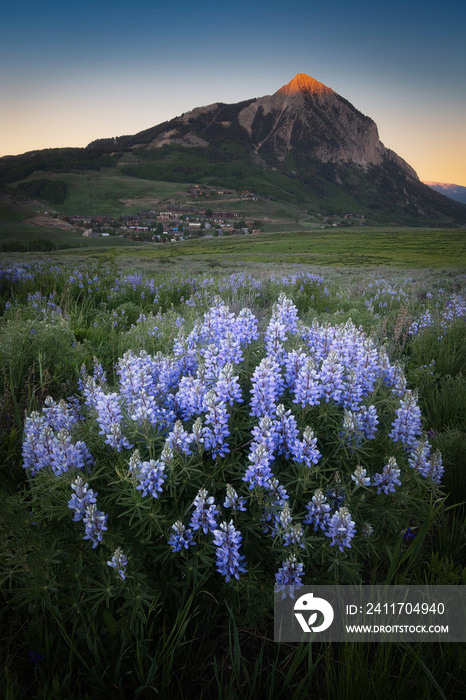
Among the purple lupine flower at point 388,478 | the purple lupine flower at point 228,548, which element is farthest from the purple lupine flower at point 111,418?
the purple lupine flower at point 388,478

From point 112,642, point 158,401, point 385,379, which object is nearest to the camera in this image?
point 112,642

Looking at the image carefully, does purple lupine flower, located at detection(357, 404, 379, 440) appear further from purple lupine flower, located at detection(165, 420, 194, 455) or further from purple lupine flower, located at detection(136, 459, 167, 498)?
purple lupine flower, located at detection(136, 459, 167, 498)

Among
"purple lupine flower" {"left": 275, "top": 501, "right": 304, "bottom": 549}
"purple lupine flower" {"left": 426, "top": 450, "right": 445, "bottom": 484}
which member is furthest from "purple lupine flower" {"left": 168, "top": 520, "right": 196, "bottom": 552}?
"purple lupine flower" {"left": 426, "top": 450, "right": 445, "bottom": 484}

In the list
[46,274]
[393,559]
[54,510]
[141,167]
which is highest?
[141,167]

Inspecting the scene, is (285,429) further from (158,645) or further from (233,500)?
(158,645)

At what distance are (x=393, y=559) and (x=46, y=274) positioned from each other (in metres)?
11.2

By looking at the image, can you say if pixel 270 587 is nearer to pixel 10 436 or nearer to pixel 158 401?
pixel 158 401

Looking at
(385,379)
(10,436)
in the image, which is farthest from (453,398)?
(10,436)

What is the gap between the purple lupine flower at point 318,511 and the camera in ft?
6.29

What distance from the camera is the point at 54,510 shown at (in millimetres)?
2010

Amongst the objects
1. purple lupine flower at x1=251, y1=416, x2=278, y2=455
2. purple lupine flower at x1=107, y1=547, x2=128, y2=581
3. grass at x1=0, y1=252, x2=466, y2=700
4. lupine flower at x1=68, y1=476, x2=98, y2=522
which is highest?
purple lupine flower at x1=251, y1=416, x2=278, y2=455

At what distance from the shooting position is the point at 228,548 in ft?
5.86
